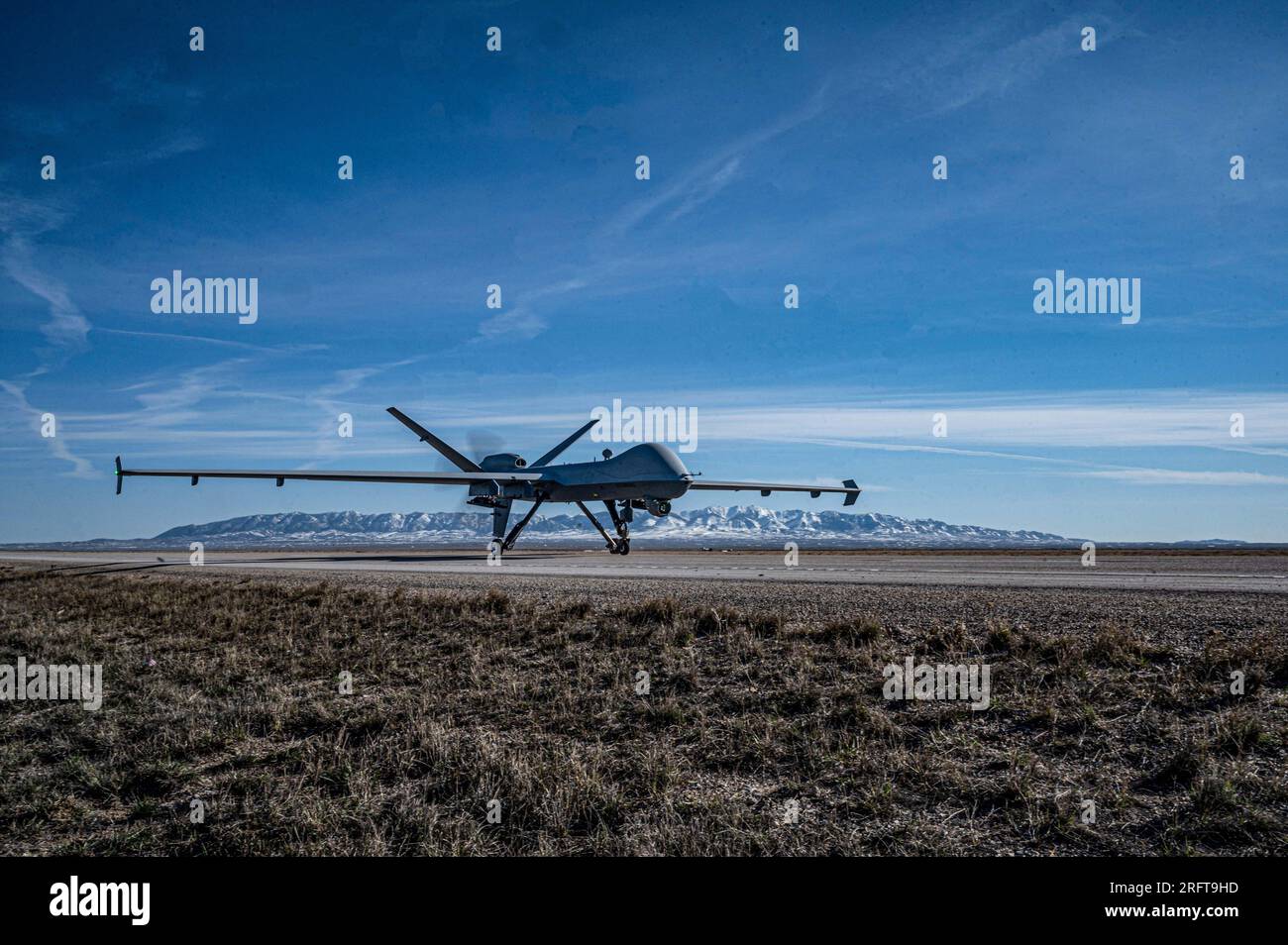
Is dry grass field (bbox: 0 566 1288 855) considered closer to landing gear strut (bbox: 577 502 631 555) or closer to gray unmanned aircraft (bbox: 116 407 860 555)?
gray unmanned aircraft (bbox: 116 407 860 555)

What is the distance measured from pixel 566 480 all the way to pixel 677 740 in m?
39.3

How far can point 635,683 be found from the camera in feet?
36.3

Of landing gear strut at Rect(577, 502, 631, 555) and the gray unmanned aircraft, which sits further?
landing gear strut at Rect(577, 502, 631, 555)

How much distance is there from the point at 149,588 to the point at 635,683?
22399mm

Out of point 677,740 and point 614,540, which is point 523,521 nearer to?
point 614,540

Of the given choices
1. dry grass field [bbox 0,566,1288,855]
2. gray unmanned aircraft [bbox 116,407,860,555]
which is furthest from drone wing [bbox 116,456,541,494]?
dry grass field [bbox 0,566,1288,855]

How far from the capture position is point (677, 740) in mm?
9016

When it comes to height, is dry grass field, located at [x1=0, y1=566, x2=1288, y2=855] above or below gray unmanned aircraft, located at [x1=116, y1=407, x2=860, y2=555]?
below

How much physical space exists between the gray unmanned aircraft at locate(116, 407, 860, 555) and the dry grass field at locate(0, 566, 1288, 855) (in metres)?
27.1

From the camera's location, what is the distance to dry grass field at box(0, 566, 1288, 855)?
6.79 m

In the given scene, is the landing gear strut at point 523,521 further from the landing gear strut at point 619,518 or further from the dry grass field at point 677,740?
the dry grass field at point 677,740
